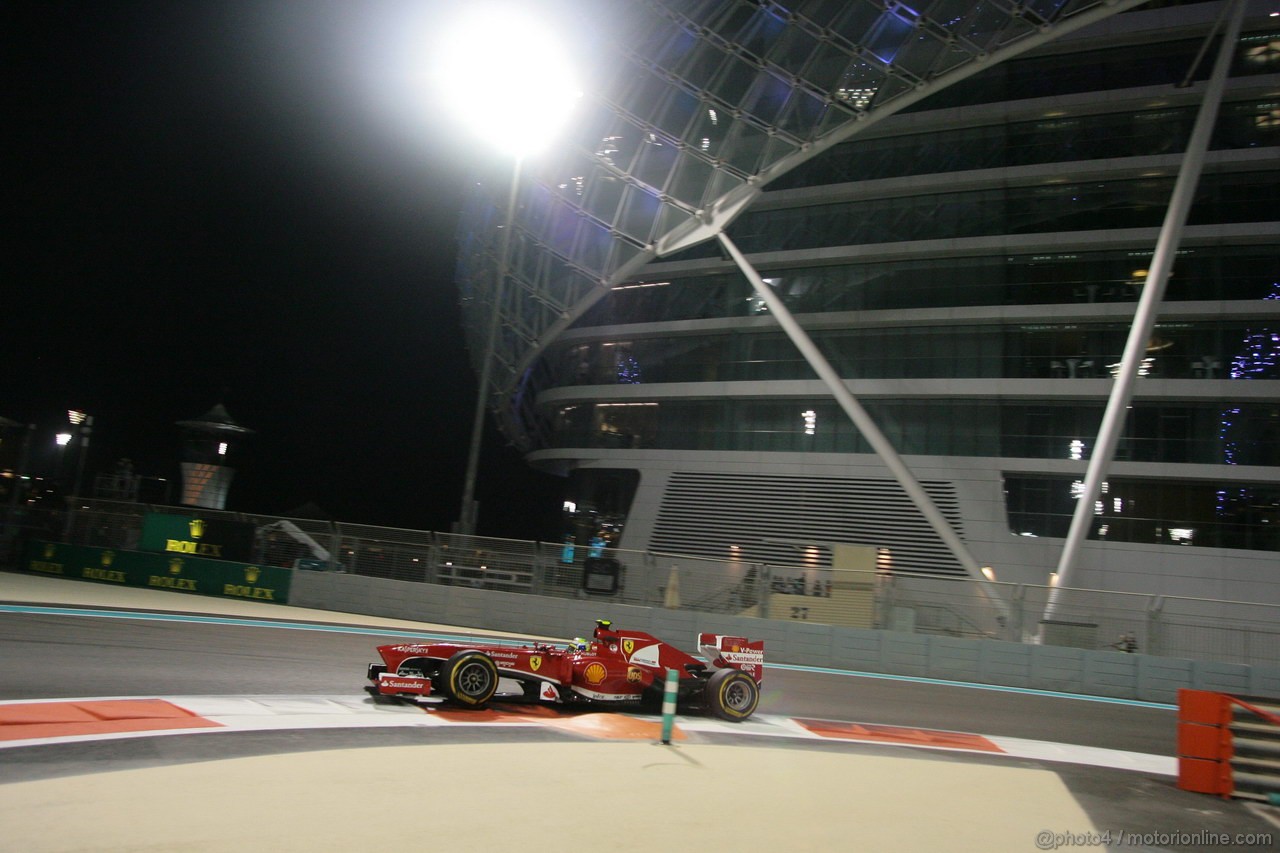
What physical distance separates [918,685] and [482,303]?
29.6m

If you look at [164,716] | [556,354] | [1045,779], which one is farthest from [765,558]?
[164,716]

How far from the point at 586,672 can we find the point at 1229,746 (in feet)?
21.3

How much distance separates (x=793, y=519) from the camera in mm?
33188

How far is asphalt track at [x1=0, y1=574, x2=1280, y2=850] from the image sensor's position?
5145mm

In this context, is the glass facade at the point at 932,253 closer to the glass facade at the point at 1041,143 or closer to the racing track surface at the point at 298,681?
the glass facade at the point at 1041,143

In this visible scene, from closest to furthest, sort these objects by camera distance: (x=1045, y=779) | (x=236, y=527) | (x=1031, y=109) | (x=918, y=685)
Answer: (x=1045, y=779), (x=918, y=685), (x=236, y=527), (x=1031, y=109)

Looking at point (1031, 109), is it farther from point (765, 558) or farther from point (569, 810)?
point (569, 810)

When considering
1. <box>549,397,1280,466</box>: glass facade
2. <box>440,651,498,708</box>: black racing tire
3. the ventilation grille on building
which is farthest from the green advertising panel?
<box>549,397,1280,466</box>: glass facade

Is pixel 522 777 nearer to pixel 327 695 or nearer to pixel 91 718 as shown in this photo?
pixel 91 718

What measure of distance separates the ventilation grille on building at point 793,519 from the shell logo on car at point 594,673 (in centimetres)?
2270

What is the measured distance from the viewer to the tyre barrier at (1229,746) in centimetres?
830

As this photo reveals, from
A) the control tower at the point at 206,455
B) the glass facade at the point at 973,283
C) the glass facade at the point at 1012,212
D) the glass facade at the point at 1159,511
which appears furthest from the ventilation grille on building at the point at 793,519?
the control tower at the point at 206,455

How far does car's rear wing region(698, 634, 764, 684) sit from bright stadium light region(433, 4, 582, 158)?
12.8 m

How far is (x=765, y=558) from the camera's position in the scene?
3344 cm
